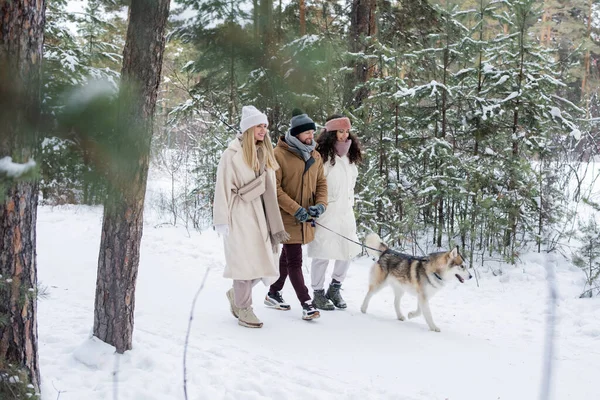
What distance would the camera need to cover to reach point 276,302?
5527 millimetres

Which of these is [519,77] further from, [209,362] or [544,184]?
[209,362]

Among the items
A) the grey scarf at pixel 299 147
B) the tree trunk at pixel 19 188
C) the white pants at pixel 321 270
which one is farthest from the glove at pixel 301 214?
the tree trunk at pixel 19 188

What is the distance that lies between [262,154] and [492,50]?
5.17 metres

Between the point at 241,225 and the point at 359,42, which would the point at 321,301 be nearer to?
the point at 241,225

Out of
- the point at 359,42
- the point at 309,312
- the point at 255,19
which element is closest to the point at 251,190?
the point at 309,312

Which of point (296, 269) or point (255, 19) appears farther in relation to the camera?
point (255, 19)

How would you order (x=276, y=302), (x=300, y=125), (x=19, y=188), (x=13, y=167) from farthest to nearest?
(x=276, y=302), (x=300, y=125), (x=19, y=188), (x=13, y=167)

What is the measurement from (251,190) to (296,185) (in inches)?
27.2

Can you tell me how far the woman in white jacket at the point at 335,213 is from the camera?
18.1ft

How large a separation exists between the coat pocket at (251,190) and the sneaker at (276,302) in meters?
1.38

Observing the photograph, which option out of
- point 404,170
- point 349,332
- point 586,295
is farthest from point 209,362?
point 404,170

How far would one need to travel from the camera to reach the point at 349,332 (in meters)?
4.90

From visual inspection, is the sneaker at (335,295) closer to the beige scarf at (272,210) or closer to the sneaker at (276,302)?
the sneaker at (276,302)

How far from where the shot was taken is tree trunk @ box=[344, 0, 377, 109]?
9727mm
